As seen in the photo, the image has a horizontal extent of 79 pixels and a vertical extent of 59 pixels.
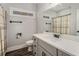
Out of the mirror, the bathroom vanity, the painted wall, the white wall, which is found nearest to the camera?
the bathroom vanity

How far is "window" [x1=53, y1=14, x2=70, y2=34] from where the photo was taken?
3.76 ft

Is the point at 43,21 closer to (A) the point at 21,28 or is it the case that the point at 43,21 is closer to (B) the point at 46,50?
(A) the point at 21,28

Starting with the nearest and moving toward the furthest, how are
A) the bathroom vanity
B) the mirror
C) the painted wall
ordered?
1. the bathroom vanity
2. the mirror
3. the painted wall

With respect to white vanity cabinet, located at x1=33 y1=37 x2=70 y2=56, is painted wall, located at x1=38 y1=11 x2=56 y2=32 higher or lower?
higher

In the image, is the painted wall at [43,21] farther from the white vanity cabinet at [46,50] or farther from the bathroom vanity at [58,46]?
the white vanity cabinet at [46,50]

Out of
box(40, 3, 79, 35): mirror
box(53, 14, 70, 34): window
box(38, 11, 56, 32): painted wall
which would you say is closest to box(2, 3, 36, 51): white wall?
box(38, 11, 56, 32): painted wall

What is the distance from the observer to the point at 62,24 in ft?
4.00

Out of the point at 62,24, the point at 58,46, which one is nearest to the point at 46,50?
the point at 58,46

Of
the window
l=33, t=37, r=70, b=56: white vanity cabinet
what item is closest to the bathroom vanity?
l=33, t=37, r=70, b=56: white vanity cabinet

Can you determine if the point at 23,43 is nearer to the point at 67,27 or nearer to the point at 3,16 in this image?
the point at 3,16

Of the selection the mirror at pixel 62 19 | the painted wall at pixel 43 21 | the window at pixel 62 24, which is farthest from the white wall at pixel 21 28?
the window at pixel 62 24

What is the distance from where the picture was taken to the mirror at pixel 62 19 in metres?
1.05

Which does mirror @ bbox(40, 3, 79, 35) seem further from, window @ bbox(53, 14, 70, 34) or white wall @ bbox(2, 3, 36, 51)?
white wall @ bbox(2, 3, 36, 51)

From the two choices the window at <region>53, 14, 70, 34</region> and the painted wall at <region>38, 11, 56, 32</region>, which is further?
the painted wall at <region>38, 11, 56, 32</region>
